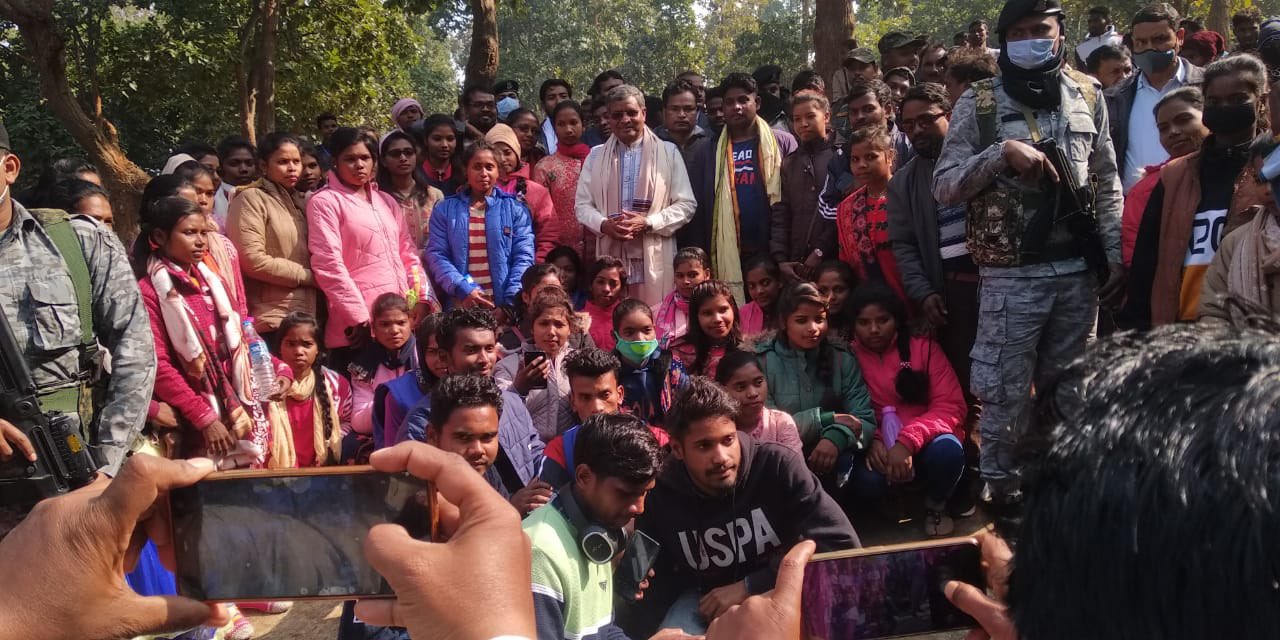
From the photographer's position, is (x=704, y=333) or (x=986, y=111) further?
(x=704, y=333)

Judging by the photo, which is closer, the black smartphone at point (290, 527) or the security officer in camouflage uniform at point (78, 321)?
the black smartphone at point (290, 527)

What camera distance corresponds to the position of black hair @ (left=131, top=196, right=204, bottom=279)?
3.81 m

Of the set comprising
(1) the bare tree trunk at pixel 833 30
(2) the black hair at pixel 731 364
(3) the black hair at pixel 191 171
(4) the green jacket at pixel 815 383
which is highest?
(1) the bare tree trunk at pixel 833 30

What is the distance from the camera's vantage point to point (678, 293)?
506 centimetres

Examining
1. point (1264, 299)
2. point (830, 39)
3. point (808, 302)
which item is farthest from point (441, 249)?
point (830, 39)

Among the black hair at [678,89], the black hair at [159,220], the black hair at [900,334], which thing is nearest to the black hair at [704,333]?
the black hair at [900,334]

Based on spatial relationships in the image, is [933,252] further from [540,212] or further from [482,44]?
[482,44]

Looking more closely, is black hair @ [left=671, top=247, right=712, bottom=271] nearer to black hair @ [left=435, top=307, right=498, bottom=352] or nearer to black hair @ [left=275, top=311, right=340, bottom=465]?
black hair @ [left=435, top=307, right=498, bottom=352]

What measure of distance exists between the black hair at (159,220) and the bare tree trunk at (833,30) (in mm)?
6904

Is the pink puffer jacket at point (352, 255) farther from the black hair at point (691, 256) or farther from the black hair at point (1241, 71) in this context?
the black hair at point (1241, 71)

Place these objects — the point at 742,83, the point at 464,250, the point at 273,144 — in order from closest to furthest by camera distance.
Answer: the point at 273,144 → the point at 464,250 → the point at 742,83

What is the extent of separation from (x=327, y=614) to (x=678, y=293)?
2.41 m

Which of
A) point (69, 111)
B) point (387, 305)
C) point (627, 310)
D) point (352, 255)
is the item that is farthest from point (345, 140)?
point (69, 111)

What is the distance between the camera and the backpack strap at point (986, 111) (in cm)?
376
